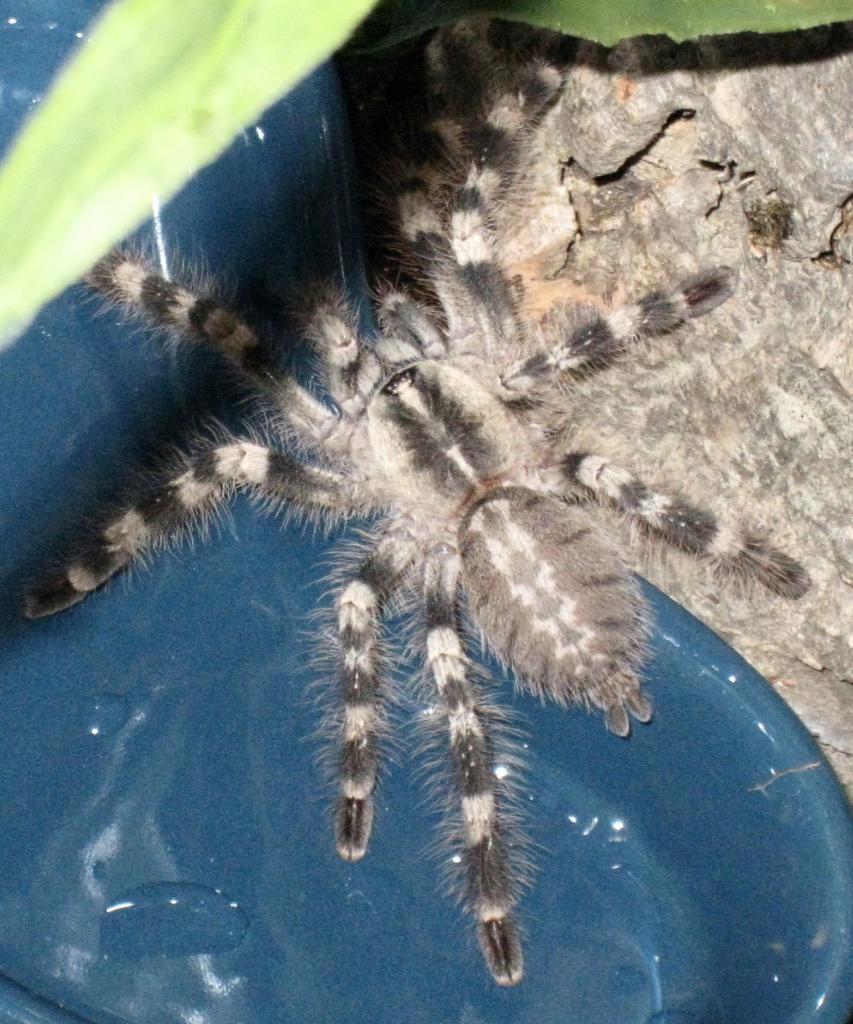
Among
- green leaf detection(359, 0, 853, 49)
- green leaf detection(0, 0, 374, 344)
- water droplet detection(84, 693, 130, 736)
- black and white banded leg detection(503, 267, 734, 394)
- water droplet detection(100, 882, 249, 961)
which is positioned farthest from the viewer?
water droplet detection(84, 693, 130, 736)

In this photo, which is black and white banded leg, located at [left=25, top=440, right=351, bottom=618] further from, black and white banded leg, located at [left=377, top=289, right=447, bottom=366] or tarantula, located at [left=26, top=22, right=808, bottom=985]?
black and white banded leg, located at [left=377, top=289, right=447, bottom=366]

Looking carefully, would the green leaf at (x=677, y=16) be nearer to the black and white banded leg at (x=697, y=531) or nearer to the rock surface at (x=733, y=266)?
the rock surface at (x=733, y=266)

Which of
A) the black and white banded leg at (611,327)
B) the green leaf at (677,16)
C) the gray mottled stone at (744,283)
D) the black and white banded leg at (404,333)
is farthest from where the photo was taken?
the black and white banded leg at (404,333)

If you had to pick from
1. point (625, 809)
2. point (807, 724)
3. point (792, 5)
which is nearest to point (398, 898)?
point (625, 809)

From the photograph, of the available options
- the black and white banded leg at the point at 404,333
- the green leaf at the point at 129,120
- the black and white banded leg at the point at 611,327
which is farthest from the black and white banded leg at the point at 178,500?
the green leaf at the point at 129,120

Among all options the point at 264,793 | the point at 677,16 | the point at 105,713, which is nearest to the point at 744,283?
the point at 677,16

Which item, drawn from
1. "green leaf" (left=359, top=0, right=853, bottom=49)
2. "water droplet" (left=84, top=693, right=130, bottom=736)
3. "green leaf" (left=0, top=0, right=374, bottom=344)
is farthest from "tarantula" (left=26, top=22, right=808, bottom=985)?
"green leaf" (left=0, top=0, right=374, bottom=344)

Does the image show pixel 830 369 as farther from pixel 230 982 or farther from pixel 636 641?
pixel 230 982
